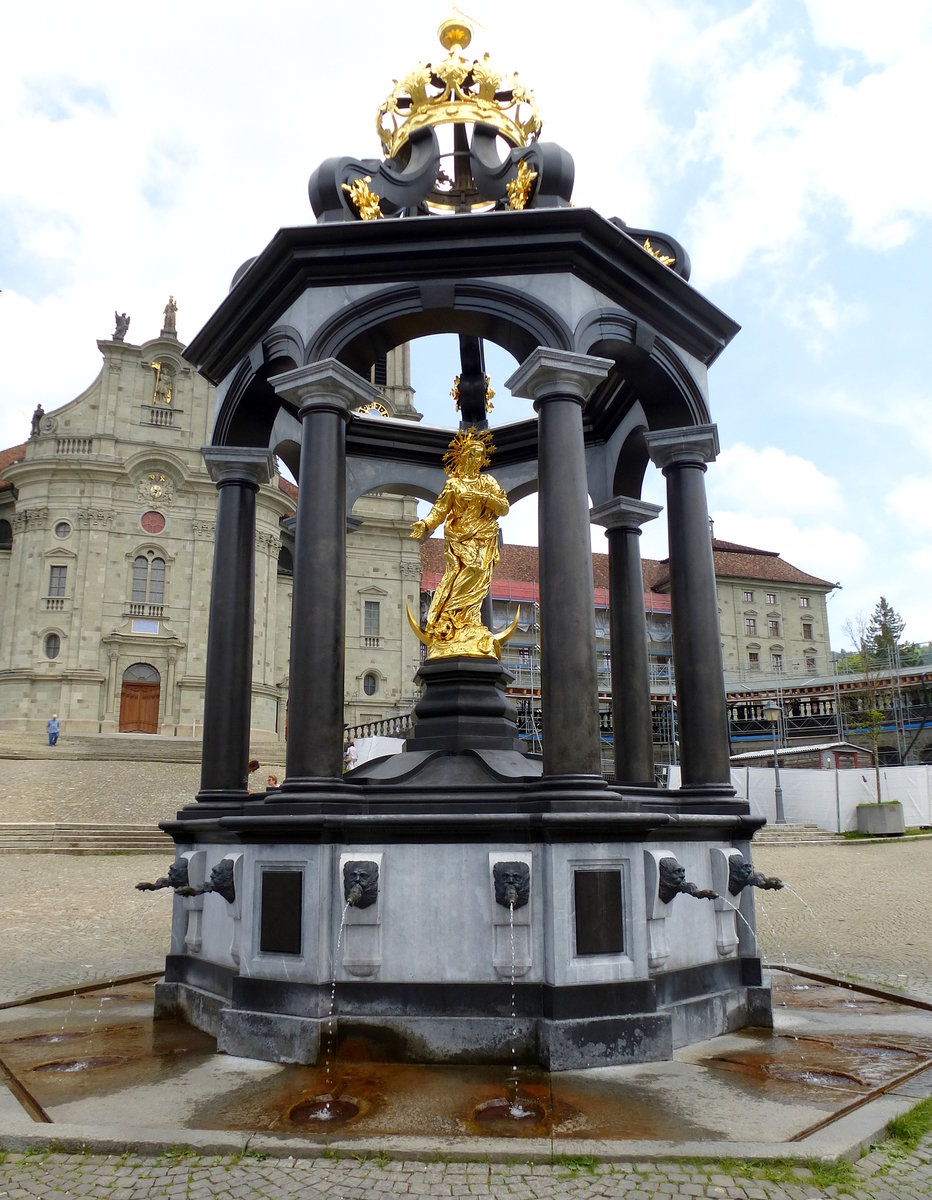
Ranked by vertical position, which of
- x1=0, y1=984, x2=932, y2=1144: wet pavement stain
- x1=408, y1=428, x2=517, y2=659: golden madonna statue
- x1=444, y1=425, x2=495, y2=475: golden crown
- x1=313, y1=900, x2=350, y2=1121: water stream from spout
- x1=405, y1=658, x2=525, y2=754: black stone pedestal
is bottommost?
x1=0, y1=984, x2=932, y2=1144: wet pavement stain

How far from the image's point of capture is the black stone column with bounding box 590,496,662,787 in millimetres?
9898

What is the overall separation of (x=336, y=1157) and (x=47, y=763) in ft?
118

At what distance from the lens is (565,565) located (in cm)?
702

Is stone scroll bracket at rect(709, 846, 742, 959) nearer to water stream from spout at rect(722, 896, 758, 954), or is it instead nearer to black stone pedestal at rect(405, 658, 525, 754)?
water stream from spout at rect(722, 896, 758, 954)

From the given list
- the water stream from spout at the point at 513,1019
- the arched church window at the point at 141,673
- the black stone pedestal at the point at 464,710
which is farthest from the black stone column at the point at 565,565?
the arched church window at the point at 141,673

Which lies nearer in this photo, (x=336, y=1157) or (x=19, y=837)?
(x=336, y=1157)

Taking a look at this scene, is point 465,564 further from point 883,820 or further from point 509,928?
point 883,820

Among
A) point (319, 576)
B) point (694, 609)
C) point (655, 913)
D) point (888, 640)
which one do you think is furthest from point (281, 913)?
point (888, 640)

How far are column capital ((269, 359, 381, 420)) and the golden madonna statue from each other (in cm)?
198

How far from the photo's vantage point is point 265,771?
39.9 metres

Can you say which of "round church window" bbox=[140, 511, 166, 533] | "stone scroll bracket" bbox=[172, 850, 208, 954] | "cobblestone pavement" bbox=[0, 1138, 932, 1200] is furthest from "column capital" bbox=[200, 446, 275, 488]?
"round church window" bbox=[140, 511, 166, 533]

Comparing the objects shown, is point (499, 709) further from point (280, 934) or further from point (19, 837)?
point (19, 837)

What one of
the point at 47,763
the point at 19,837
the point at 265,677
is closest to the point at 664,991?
the point at 19,837

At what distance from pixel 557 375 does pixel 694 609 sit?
2.49m
